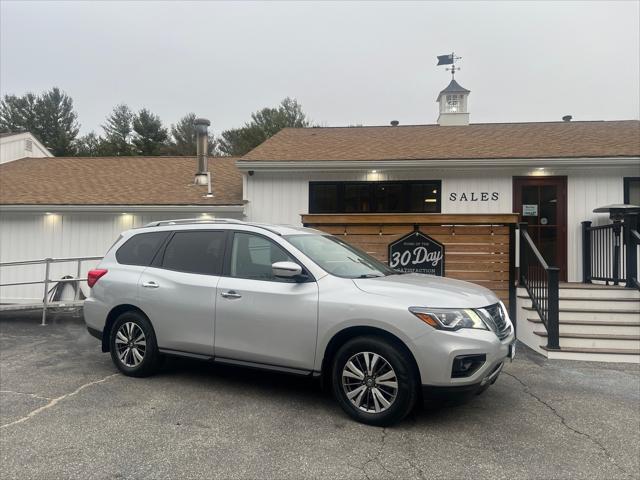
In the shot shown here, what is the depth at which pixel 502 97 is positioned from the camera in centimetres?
Result: 3294

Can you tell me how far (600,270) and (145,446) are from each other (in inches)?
342

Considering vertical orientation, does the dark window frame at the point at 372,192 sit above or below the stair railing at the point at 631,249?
above

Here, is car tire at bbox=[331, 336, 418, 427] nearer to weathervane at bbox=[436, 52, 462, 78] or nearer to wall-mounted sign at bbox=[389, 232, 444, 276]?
wall-mounted sign at bbox=[389, 232, 444, 276]

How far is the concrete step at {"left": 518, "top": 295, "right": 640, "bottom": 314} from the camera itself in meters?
7.05

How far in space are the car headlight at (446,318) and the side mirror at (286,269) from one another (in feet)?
3.46

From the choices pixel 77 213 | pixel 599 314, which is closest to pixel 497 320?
pixel 599 314

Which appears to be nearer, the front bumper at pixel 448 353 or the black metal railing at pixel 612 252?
the front bumper at pixel 448 353

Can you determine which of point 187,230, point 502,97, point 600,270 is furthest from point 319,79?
point 187,230

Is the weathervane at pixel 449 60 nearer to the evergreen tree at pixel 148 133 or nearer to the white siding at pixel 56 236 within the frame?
the white siding at pixel 56 236

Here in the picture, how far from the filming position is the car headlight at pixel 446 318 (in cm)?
354

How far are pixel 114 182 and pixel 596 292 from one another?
11342 mm

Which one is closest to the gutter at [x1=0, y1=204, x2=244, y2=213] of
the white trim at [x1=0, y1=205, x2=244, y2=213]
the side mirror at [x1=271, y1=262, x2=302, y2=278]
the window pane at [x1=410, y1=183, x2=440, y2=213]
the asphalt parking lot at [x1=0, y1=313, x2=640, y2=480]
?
the white trim at [x1=0, y1=205, x2=244, y2=213]

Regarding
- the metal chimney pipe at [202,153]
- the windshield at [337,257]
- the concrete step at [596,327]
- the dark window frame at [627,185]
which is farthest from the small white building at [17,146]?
the dark window frame at [627,185]

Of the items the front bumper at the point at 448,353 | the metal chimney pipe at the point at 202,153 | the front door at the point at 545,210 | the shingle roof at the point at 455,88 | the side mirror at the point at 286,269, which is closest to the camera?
the front bumper at the point at 448,353
